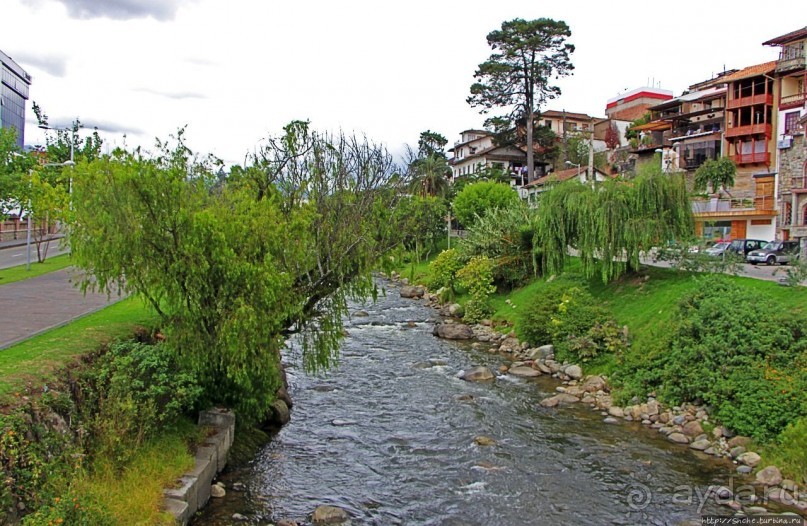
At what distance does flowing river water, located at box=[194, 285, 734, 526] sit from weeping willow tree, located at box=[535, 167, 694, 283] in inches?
339

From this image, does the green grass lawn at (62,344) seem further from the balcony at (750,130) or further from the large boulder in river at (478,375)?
the balcony at (750,130)

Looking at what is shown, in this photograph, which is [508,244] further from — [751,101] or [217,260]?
[751,101]

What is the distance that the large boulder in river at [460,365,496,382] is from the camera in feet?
74.1

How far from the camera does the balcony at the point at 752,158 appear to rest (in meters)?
56.5

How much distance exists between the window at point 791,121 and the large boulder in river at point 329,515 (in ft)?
175

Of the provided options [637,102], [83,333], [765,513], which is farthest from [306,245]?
[637,102]

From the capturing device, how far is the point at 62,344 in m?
13.9

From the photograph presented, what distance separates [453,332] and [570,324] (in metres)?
6.98

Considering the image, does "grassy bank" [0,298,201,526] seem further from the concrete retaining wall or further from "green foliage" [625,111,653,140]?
"green foliage" [625,111,653,140]

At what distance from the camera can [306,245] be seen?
15812mm

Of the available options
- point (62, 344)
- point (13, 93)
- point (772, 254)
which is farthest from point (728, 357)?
point (13, 93)

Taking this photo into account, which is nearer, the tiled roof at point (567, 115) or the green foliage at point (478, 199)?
the green foliage at point (478, 199)

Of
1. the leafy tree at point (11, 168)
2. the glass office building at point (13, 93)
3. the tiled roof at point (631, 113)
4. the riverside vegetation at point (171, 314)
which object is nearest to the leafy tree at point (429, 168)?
the riverside vegetation at point (171, 314)

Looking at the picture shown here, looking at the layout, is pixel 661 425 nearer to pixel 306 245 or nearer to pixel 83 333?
pixel 306 245
